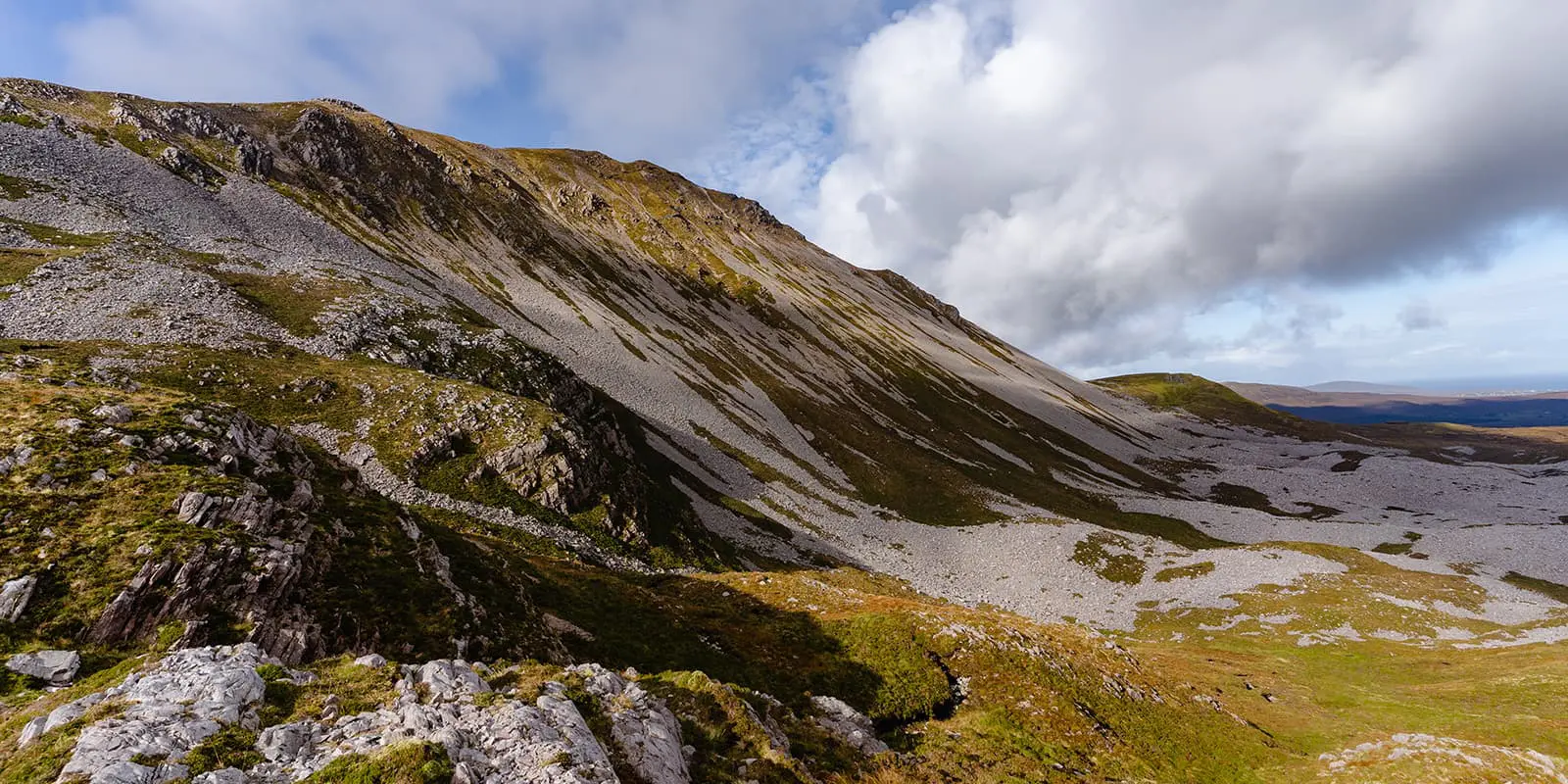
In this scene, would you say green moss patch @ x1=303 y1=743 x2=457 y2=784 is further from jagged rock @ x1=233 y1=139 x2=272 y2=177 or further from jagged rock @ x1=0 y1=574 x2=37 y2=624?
jagged rock @ x1=233 y1=139 x2=272 y2=177

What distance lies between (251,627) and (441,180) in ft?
530

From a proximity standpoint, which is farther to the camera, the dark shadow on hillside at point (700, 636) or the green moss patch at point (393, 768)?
the dark shadow on hillside at point (700, 636)

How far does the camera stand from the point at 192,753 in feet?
30.0

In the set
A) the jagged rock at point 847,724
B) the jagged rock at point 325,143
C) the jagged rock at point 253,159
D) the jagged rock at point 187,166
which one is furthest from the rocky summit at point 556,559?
the jagged rock at point 253,159

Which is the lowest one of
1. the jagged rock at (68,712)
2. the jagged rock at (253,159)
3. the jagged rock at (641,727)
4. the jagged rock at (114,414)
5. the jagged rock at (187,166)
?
the jagged rock at (641,727)

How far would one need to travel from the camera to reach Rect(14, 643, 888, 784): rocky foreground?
915 cm

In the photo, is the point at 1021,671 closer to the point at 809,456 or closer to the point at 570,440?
the point at 570,440

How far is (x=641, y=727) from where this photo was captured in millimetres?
13359

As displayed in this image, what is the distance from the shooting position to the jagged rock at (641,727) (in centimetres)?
1241

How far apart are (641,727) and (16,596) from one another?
1424 centimetres

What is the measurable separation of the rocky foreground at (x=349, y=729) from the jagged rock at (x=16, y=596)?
4767 mm

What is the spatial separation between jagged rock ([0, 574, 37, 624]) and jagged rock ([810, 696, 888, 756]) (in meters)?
19.8

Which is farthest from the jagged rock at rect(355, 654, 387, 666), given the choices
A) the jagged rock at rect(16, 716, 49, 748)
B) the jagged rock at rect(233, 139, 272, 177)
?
the jagged rock at rect(233, 139, 272, 177)

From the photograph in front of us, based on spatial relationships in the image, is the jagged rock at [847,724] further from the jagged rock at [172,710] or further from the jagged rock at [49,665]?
the jagged rock at [49,665]
